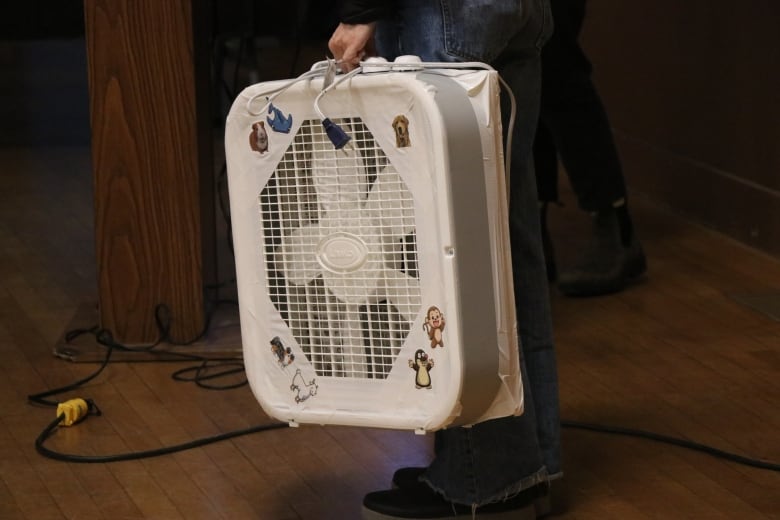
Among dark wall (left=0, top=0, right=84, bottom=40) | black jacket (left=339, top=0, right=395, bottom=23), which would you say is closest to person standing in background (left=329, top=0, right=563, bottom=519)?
black jacket (left=339, top=0, right=395, bottom=23)

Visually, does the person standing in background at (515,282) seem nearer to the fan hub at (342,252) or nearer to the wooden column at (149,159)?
the fan hub at (342,252)

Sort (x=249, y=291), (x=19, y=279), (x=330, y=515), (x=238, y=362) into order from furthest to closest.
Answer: (x=19, y=279)
(x=238, y=362)
(x=330, y=515)
(x=249, y=291)

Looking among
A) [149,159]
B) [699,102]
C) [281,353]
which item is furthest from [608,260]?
[281,353]

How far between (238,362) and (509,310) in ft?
3.34

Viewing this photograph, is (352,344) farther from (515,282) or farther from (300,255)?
(515,282)

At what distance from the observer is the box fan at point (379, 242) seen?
4.65ft

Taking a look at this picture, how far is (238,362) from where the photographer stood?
2.39 meters

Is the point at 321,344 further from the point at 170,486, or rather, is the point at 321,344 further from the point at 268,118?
the point at 170,486

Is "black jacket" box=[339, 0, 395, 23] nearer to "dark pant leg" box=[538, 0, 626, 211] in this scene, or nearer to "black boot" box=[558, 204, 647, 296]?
"dark pant leg" box=[538, 0, 626, 211]

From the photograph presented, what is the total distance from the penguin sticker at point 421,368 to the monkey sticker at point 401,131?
23 centimetres

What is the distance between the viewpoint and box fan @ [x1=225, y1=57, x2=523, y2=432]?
1416 millimetres

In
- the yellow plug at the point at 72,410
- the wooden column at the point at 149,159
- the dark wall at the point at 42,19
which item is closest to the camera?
the yellow plug at the point at 72,410

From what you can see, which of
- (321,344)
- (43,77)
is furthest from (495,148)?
(43,77)

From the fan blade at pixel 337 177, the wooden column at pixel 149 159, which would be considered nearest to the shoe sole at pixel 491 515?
the fan blade at pixel 337 177
